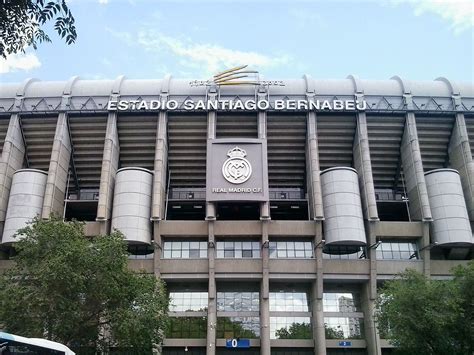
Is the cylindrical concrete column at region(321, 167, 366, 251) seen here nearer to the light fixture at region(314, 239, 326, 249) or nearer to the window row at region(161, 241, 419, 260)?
the light fixture at region(314, 239, 326, 249)

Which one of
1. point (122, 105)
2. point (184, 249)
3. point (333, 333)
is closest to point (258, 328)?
point (333, 333)

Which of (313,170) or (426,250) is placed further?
(313,170)

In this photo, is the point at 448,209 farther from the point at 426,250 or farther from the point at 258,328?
the point at 258,328

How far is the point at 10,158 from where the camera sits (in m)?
58.3

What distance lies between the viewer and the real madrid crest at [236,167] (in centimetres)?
5653

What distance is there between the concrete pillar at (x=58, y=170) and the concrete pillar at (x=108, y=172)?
5.41m

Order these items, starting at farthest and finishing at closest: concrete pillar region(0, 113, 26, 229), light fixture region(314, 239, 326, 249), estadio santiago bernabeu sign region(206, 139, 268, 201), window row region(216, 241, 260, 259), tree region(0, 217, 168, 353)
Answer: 1. concrete pillar region(0, 113, 26, 229)
2. window row region(216, 241, 260, 259)
3. estadio santiago bernabeu sign region(206, 139, 268, 201)
4. light fixture region(314, 239, 326, 249)
5. tree region(0, 217, 168, 353)

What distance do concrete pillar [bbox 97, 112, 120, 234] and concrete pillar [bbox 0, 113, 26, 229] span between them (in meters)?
11.8

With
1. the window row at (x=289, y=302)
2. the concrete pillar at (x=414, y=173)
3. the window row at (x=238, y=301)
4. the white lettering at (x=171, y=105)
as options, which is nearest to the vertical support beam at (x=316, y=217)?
the window row at (x=289, y=302)

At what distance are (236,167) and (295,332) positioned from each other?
2114 cm

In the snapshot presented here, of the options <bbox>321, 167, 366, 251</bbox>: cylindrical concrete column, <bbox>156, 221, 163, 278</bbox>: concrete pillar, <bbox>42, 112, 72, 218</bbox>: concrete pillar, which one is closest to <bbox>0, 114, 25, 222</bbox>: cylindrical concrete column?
<bbox>42, 112, 72, 218</bbox>: concrete pillar

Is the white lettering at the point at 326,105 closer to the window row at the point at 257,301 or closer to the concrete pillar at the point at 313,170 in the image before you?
the concrete pillar at the point at 313,170

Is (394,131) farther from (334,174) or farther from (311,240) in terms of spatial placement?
(311,240)

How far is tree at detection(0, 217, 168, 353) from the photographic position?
33188 mm
